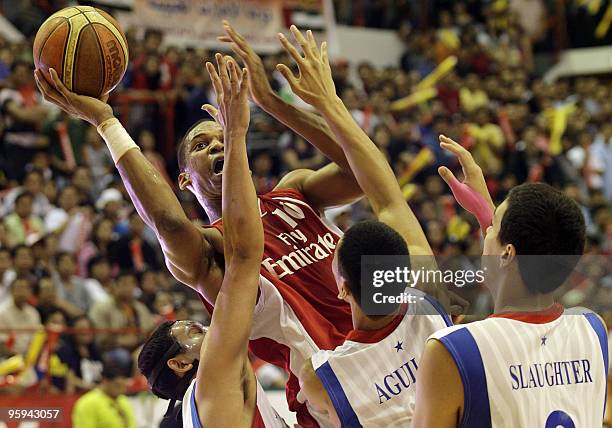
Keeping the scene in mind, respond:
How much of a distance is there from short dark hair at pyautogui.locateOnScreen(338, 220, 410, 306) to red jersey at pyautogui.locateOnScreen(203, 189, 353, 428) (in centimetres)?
71

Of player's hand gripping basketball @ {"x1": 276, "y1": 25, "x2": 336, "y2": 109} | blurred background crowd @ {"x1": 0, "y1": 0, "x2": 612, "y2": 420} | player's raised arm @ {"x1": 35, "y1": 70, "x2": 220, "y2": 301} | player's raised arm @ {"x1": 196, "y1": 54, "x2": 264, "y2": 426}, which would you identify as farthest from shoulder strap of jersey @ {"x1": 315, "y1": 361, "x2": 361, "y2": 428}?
blurred background crowd @ {"x1": 0, "y1": 0, "x2": 612, "y2": 420}

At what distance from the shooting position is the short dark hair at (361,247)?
9.20 feet

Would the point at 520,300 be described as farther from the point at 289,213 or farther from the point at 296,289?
the point at 289,213

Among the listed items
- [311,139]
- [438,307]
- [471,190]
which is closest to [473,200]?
[471,190]

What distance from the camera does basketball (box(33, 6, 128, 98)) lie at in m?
3.47

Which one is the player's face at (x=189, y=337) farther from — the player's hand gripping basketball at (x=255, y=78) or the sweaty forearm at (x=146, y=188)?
the player's hand gripping basketball at (x=255, y=78)

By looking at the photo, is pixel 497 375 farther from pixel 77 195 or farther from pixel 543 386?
pixel 77 195

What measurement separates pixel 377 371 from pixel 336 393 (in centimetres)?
14

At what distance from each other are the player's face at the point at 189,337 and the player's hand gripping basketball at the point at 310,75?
0.88 meters

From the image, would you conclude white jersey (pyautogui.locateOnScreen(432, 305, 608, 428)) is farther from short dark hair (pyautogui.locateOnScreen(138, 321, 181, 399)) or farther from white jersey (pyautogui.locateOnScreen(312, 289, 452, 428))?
short dark hair (pyautogui.locateOnScreen(138, 321, 181, 399))

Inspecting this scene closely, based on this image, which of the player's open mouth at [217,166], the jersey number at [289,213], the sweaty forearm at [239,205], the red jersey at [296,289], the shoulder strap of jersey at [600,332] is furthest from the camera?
the jersey number at [289,213]

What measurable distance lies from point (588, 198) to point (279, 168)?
3577mm

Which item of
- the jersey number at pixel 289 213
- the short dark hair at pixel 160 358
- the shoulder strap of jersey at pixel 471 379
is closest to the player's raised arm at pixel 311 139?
the jersey number at pixel 289 213

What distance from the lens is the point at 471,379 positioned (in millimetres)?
2332
